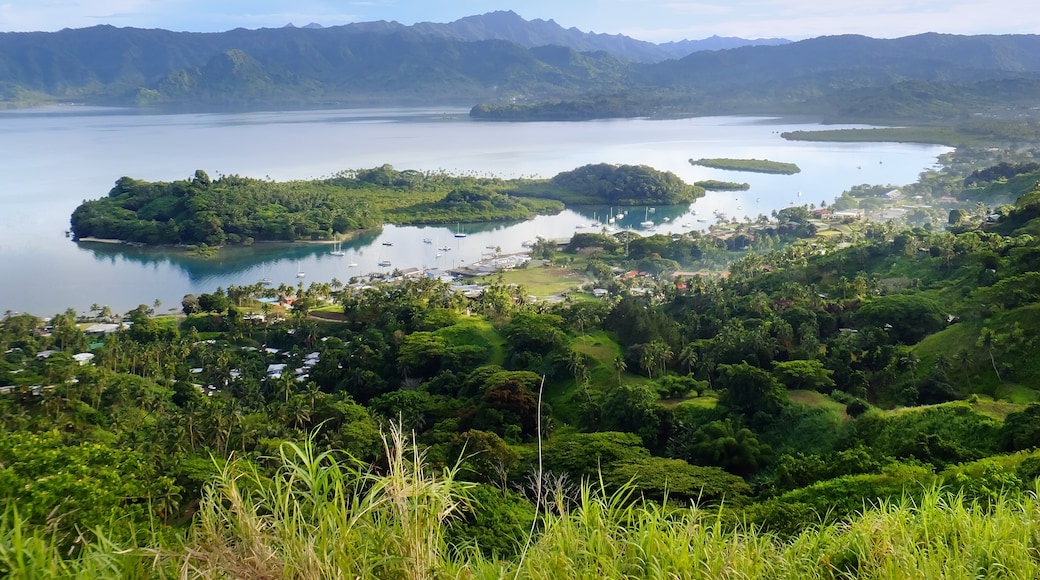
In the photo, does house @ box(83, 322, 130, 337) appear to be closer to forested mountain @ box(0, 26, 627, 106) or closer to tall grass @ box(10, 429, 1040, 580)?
tall grass @ box(10, 429, 1040, 580)

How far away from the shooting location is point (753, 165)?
6906cm

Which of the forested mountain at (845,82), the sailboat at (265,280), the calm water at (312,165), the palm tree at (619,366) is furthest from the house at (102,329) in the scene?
the forested mountain at (845,82)

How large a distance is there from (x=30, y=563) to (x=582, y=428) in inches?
497

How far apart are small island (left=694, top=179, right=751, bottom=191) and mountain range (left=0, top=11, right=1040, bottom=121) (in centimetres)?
5790

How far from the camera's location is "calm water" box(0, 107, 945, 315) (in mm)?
36094

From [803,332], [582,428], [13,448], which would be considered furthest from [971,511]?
[803,332]

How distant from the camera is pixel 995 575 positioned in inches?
162

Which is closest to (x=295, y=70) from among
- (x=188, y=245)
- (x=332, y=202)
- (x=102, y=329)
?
(x=332, y=202)

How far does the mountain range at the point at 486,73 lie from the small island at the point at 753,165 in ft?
155

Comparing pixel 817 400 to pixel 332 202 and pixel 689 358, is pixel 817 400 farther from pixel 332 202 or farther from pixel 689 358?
pixel 332 202

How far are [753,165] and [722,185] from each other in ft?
32.3

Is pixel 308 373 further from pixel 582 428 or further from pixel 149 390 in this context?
pixel 582 428

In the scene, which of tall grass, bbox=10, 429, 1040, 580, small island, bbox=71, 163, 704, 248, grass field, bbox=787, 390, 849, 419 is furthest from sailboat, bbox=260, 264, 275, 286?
tall grass, bbox=10, 429, 1040, 580

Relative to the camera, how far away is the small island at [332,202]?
4225cm
